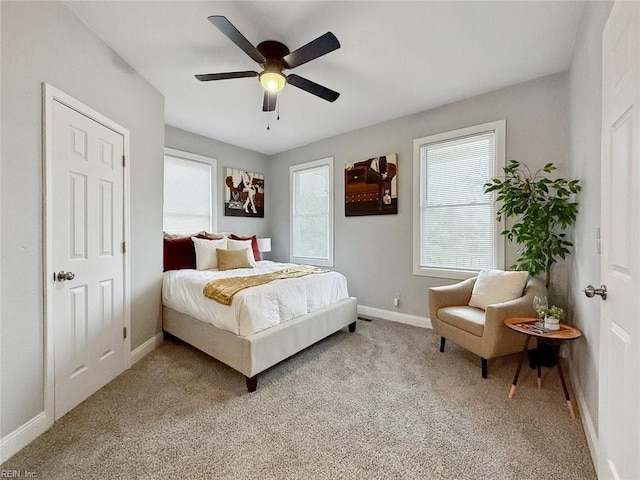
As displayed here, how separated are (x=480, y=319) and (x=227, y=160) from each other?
164 inches

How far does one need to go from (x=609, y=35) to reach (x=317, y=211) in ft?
12.2

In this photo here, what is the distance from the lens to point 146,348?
9.10ft

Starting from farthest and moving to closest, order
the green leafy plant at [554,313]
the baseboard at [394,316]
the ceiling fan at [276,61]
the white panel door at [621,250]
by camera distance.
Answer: the baseboard at [394,316], the green leafy plant at [554,313], the ceiling fan at [276,61], the white panel door at [621,250]

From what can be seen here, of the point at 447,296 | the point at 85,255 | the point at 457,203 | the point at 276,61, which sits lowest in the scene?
the point at 447,296

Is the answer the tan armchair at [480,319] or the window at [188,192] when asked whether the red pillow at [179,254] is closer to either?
the window at [188,192]

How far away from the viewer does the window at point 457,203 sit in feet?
10.1

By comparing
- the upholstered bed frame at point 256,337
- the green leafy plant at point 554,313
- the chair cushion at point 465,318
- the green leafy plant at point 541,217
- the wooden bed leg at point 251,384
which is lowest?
the wooden bed leg at point 251,384

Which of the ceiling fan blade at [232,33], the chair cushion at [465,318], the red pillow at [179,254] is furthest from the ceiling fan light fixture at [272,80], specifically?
the chair cushion at [465,318]

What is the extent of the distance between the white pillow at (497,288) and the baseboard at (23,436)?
10.9 ft

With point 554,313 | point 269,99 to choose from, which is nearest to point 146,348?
point 269,99

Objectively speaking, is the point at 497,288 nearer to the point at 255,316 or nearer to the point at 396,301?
the point at 396,301

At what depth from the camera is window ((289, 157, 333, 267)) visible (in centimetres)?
451

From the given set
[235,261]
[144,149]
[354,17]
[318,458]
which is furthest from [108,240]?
[354,17]

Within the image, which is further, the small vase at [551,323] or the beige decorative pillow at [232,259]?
the beige decorative pillow at [232,259]
